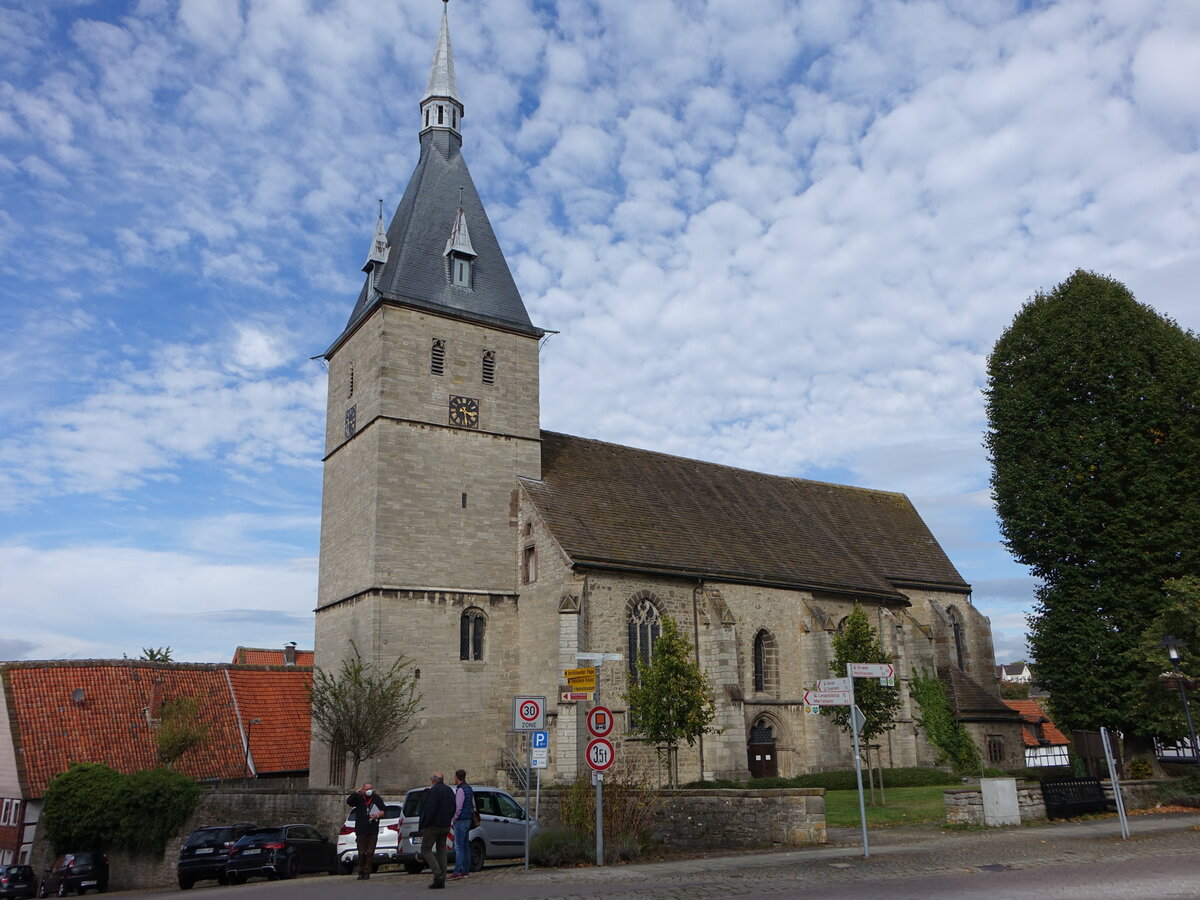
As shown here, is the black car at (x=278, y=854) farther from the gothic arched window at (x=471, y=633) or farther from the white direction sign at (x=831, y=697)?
the white direction sign at (x=831, y=697)

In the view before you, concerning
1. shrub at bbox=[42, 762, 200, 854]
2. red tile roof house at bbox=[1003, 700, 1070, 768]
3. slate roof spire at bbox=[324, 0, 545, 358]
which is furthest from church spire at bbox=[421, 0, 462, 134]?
red tile roof house at bbox=[1003, 700, 1070, 768]

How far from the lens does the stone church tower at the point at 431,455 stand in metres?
27.9

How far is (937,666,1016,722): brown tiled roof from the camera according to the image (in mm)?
35188

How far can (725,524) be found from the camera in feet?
114

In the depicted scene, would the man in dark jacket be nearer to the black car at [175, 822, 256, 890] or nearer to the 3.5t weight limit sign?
the 3.5t weight limit sign

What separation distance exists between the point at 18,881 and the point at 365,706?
976cm

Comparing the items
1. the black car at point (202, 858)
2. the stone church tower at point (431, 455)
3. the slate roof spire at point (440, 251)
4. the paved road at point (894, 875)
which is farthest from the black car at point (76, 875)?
the slate roof spire at point (440, 251)

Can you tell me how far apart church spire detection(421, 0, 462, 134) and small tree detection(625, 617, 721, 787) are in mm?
20918

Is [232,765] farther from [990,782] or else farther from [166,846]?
[990,782]

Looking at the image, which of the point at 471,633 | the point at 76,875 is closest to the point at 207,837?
the point at 76,875

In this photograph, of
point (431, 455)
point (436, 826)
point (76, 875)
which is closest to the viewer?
point (436, 826)

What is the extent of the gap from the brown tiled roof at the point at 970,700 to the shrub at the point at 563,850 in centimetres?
2371

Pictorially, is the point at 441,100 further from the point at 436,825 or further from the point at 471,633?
the point at 436,825

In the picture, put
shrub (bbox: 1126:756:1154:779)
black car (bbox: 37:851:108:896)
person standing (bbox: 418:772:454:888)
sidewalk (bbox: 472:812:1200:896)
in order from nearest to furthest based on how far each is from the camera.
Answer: sidewalk (bbox: 472:812:1200:896) → person standing (bbox: 418:772:454:888) → black car (bbox: 37:851:108:896) → shrub (bbox: 1126:756:1154:779)
